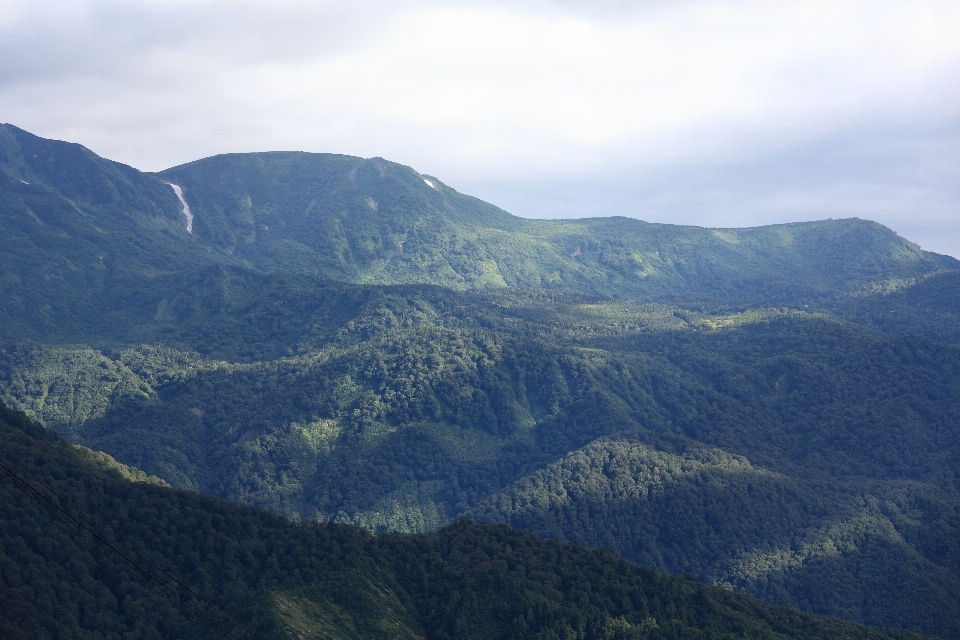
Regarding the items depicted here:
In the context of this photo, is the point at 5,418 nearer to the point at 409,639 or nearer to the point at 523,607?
the point at 409,639

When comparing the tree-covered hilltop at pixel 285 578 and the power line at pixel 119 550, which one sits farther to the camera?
the power line at pixel 119 550

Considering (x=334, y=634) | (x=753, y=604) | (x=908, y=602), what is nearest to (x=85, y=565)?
(x=334, y=634)

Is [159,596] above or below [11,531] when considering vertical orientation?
below

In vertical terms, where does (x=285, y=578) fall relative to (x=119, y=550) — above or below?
below

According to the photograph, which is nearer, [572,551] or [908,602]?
[572,551]

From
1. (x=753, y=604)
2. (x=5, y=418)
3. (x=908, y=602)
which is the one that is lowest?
(x=908, y=602)

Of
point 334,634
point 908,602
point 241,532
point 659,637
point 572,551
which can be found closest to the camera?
point 334,634

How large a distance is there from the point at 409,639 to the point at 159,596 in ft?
98.8

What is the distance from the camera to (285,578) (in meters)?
127

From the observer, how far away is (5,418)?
143 m

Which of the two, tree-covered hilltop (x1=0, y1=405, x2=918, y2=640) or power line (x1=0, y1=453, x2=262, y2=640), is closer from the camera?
tree-covered hilltop (x1=0, y1=405, x2=918, y2=640)

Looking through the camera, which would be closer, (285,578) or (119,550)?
(119,550)

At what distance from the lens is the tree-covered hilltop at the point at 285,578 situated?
11544 cm

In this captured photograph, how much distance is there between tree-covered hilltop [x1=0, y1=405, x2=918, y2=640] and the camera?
115438 mm
